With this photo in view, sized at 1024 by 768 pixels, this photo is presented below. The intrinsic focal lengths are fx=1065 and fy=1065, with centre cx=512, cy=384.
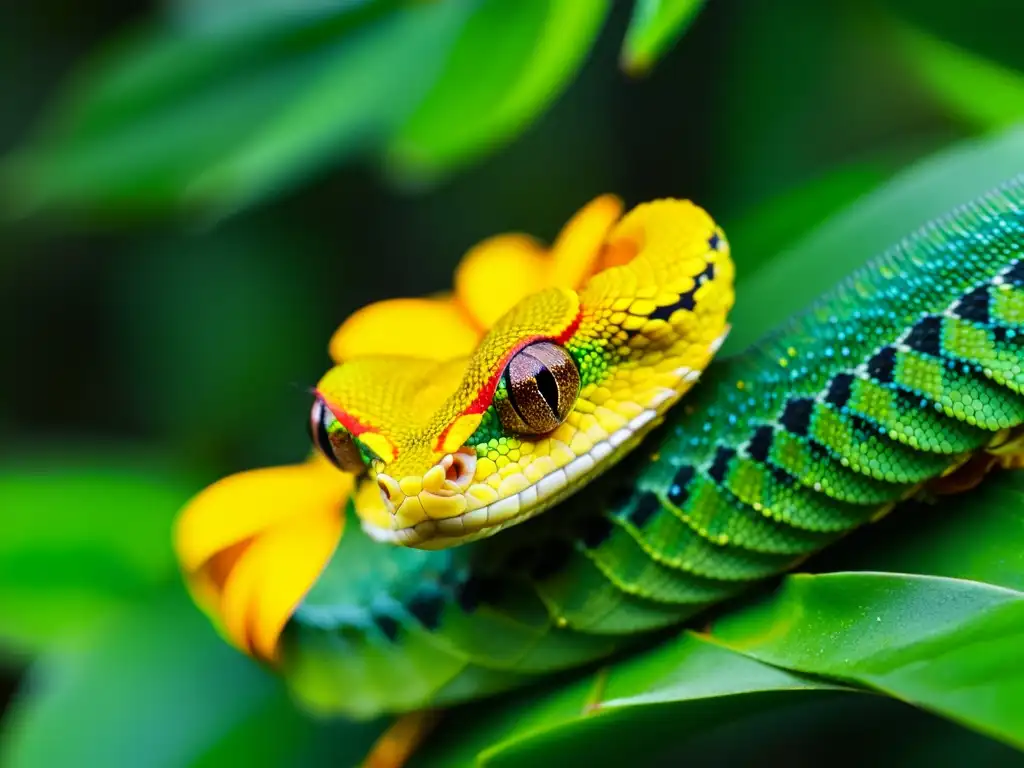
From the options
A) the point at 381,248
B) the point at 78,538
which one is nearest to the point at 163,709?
the point at 78,538

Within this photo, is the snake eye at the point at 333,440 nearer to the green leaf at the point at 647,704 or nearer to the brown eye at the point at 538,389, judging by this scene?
the brown eye at the point at 538,389

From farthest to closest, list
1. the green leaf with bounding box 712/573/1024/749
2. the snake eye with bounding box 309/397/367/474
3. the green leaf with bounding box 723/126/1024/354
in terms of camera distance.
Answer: the green leaf with bounding box 723/126/1024/354 → the snake eye with bounding box 309/397/367/474 → the green leaf with bounding box 712/573/1024/749

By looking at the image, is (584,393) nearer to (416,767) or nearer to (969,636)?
(969,636)

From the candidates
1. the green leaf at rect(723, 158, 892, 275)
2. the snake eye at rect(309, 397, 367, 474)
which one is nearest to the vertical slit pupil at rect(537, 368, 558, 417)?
the snake eye at rect(309, 397, 367, 474)

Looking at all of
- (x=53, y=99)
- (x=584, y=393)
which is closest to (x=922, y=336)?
(x=584, y=393)

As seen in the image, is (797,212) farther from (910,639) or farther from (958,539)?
(910,639)

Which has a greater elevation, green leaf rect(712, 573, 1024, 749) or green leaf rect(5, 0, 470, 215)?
green leaf rect(5, 0, 470, 215)

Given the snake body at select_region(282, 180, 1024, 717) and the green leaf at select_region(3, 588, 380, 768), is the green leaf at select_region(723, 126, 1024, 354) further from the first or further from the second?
the green leaf at select_region(3, 588, 380, 768)
